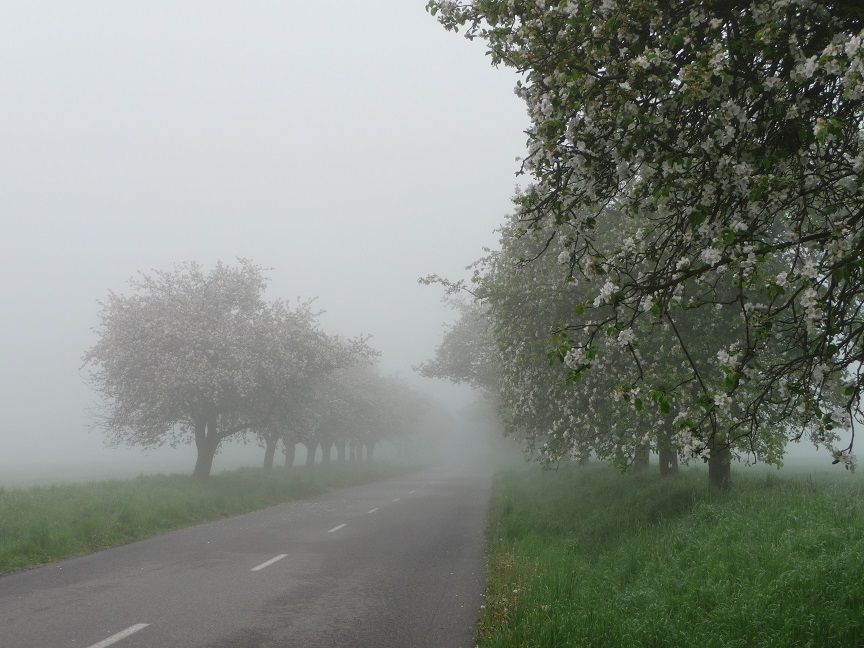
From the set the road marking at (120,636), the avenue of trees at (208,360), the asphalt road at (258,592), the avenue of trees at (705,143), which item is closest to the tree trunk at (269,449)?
the avenue of trees at (208,360)

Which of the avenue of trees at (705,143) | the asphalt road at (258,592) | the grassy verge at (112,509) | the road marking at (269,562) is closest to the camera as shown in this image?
the avenue of trees at (705,143)

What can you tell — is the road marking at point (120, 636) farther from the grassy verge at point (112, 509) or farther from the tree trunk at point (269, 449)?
the tree trunk at point (269, 449)

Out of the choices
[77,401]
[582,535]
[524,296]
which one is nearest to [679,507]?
[582,535]

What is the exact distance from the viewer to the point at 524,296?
15.1 meters

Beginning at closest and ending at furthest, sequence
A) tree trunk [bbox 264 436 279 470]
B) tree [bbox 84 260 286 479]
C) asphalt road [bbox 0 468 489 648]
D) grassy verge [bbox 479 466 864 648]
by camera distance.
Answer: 1. grassy verge [bbox 479 466 864 648]
2. asphalt road [bbox 0 468 489 648]
3. tree [bbox 84 260 286 479]
4. tree trunk [bbox 264 436 279 470]

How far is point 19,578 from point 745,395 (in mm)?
13885

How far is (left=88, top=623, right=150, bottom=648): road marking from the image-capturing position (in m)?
7.35

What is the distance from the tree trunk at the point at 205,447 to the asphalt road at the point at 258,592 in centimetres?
1326

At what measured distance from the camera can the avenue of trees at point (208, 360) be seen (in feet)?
94.9

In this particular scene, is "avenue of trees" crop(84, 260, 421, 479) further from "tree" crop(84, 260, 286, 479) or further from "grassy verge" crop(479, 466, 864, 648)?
"grassy verge" crop(479, 466, 864, 648)

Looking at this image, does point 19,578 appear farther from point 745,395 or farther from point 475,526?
point 745,395

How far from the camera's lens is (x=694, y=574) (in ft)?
29.3

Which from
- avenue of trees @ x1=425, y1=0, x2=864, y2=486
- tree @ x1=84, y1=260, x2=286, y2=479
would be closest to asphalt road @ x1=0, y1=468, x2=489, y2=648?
avenue of trees @ x1=425, y1=0, x2=864, y2=486

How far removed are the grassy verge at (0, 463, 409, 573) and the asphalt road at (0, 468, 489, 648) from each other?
1.03 m
